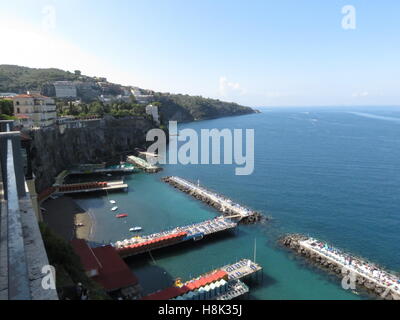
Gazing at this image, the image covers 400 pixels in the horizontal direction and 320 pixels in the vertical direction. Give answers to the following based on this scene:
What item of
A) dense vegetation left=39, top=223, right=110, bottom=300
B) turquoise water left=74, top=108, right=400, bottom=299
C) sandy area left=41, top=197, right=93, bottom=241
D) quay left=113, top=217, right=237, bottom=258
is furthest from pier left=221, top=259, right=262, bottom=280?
sandy area left=41, top=197, right=93, bottom=241

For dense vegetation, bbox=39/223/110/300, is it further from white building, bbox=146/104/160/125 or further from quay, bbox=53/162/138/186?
white building, bbox=146/104/160/125

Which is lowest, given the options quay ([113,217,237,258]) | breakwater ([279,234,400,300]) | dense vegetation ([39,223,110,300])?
breakwater ([279,234,400,300])

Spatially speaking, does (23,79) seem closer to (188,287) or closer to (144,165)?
(144,165)

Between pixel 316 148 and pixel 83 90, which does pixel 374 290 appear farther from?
pixel 83 90

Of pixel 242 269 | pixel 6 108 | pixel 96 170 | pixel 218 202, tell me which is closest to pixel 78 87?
pixel 6 108

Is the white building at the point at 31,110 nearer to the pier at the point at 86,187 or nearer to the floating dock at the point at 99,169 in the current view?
the floating dock at the point at 99,169
